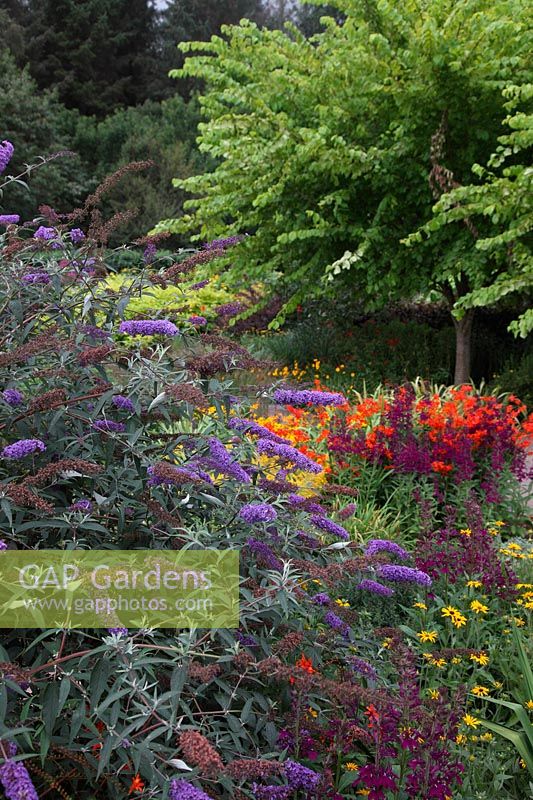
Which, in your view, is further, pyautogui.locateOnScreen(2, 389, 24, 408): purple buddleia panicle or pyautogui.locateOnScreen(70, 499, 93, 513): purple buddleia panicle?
pyautogui.locateOnScreen(2, 389, 24, 408): purple buddleia panicle

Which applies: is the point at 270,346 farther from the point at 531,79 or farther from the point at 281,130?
the point at 531,79

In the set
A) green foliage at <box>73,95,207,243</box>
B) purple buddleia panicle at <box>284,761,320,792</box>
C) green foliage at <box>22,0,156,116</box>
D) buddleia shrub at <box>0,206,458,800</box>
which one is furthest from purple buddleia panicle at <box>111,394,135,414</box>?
green foliage at <box>22,0,156,116</box>

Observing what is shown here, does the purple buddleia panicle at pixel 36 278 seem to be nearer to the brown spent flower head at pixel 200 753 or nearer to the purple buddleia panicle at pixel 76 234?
the purple buddleia panicle at pixel 76 234

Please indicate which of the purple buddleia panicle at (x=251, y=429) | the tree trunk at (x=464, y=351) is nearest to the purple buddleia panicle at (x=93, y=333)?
the purple buddleia panicle at (x=251, y=429)

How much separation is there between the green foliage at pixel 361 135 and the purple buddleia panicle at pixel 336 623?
527 centimetres

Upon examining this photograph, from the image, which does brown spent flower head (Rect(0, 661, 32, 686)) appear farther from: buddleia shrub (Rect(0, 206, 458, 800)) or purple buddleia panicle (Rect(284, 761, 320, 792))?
purple buddleia panicle (Rect(284, 761, 320, 792))

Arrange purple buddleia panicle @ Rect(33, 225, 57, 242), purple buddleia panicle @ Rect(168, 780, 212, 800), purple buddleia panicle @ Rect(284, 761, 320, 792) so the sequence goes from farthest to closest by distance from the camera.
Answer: purple buddleia panicle @ Rect(33, 225, 57, 242)
purple buddleia panicle @ Rect(284, 761, 320, 792)
purple buddleia panicle @ Rect(168, 780, 212, 800)

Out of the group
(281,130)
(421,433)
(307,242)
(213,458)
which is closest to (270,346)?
(307,242)

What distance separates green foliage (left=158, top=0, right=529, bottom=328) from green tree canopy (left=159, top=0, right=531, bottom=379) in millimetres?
18

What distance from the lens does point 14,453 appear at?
1.62 metres

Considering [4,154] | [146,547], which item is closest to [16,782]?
[146,547]

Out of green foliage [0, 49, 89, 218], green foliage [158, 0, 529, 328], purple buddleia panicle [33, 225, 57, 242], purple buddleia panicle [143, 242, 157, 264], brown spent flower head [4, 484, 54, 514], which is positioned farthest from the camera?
green foliage [0, 49, 89, 218]

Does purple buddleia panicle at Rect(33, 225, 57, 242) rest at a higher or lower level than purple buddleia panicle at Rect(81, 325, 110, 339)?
higher

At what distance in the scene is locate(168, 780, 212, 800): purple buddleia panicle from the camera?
129 cm
